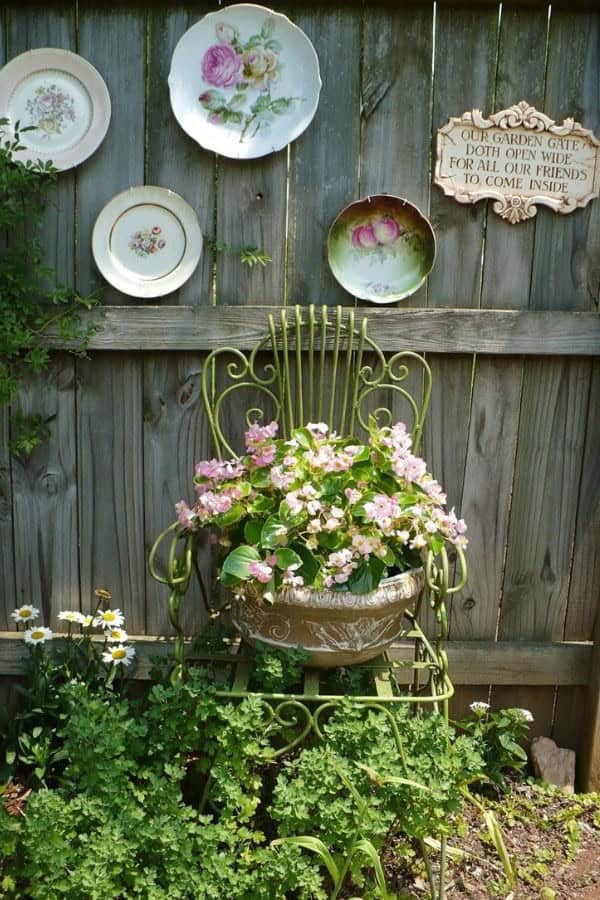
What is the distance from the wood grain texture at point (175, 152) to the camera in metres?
2.17

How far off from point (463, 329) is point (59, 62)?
1.28 meters

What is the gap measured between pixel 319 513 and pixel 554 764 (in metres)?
1.22

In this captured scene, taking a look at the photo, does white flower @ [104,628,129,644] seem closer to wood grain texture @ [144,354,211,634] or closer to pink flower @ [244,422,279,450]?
wood grain texture @ [144,354,211,634]

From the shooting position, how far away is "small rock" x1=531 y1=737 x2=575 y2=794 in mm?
2438

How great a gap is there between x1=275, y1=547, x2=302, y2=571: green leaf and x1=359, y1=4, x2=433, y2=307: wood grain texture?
1.02 metres

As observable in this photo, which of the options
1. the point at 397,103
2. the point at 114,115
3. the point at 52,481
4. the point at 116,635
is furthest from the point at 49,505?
the point at 397,103

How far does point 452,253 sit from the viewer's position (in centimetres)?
227

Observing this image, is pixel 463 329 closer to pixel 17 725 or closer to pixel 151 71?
pixel 151 71

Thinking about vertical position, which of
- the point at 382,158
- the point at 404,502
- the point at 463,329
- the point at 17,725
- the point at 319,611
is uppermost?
the point at 382,158

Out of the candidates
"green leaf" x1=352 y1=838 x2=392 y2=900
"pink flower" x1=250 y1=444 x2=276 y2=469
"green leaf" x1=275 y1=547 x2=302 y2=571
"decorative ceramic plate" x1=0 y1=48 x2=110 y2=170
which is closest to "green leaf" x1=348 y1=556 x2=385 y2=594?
"green leaf" x1=275 y1=547 x2=302 y2=571

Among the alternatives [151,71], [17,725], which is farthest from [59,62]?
[17,725]

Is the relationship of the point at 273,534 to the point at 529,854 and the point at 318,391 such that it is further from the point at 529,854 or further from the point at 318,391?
the point at 529,854

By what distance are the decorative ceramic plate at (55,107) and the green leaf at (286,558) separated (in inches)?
47.0

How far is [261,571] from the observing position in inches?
70.5
